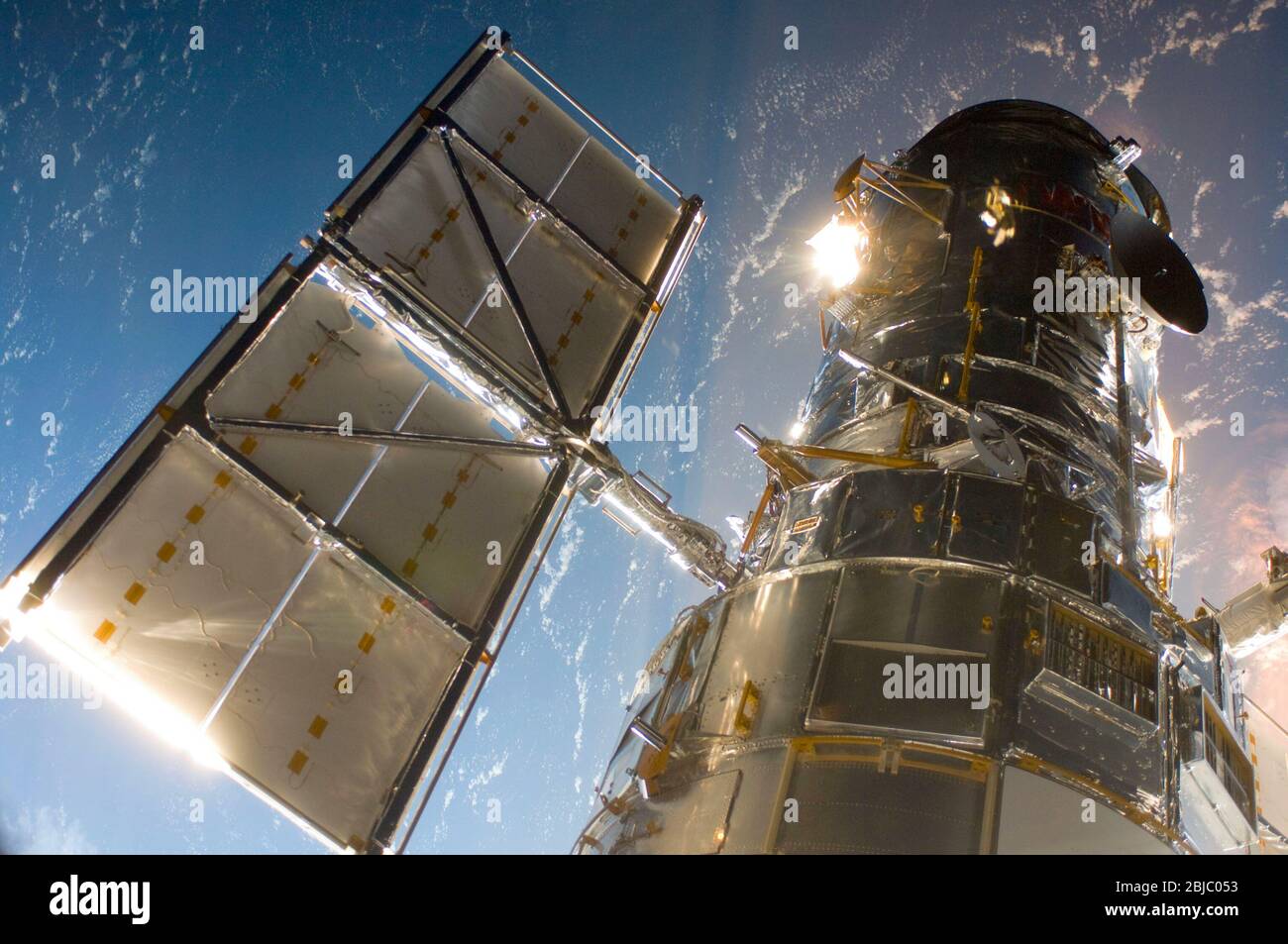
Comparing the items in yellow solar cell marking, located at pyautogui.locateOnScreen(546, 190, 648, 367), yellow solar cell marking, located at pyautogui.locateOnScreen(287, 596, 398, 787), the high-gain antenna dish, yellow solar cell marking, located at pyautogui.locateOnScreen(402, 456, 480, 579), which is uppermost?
the high-gain antenna dish

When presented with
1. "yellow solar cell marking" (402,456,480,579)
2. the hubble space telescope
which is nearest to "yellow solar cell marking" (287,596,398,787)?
the hubble space telescope

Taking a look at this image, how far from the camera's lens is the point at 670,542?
12.1 metres

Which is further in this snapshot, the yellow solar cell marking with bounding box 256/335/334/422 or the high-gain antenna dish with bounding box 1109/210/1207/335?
the high-gain antenna dish with bounding box 1109/210/1207/335

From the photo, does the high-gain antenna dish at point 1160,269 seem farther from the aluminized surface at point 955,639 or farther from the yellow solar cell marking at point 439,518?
the yellow solar cell marking at point 439,518

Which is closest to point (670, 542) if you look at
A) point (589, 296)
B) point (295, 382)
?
point (589, 296)

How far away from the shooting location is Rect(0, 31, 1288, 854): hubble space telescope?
6516 millimetres

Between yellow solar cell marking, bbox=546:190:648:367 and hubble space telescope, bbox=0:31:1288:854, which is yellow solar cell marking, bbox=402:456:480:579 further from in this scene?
yellow solar cell marking, bbox=546:190:648:367

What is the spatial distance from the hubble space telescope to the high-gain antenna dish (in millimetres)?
222

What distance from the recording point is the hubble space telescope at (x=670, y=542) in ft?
21.4

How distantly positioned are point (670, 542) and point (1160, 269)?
760cm

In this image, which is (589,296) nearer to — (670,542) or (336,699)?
(670,542)

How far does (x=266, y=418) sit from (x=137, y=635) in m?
2.24

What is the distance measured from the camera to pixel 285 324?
28.9 ft
